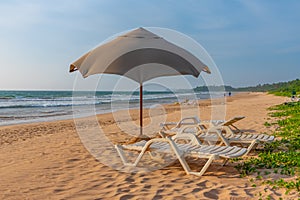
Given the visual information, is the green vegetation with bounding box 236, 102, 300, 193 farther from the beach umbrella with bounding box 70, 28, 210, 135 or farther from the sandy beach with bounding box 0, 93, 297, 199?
the beach umbrella with bounding box 70, 28, 210, 135

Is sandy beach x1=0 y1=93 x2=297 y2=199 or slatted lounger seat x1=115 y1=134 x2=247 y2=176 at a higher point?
slatted lounger seat x1=115 y1=134 x2=247 y2=176

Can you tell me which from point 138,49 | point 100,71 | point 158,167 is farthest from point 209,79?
point 158,167

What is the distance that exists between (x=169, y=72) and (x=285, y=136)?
3.26 metres

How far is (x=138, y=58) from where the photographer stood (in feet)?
20.7

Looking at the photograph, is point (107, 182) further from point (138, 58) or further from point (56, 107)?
point (56, 107)

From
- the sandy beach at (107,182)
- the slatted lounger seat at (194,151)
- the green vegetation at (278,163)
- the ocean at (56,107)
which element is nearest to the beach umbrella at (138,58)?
the sandy beach at (107,182)

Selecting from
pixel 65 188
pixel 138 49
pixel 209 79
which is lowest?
pixel 65 188

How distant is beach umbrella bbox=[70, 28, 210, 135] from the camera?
19.2 ft

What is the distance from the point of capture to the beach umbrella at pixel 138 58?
5.85 meters

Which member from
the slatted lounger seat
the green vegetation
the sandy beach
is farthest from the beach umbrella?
the green vegetation

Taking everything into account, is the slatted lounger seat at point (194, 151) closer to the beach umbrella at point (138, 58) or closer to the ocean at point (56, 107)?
Result: the beach umbrella at point (138, 58)

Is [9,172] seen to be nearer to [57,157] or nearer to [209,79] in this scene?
[57,157]

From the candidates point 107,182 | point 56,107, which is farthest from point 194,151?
point 56,107

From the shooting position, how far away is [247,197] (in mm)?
3359
